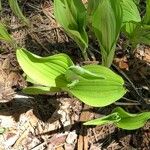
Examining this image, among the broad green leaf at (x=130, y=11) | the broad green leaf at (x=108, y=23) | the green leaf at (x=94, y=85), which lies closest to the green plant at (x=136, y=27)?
the broad green leaf at (x=130, y=11)

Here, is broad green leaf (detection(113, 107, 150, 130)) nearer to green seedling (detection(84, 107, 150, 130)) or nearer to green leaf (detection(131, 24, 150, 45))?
green seedling (detection(84, 107, 150, 130))

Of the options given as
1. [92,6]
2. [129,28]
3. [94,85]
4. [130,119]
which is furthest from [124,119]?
[92,6]

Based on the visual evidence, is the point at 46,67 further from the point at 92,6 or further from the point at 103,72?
the point at 92,6

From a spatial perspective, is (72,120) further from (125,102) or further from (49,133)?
(125,102)

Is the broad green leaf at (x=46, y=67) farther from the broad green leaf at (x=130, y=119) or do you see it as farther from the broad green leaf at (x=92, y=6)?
the broad green leaf at (x=92, y=6)

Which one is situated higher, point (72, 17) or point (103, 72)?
point (72, 17)

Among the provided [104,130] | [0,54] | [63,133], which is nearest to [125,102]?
[104,130]

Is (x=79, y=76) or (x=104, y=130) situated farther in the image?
(x=104, y=130)
